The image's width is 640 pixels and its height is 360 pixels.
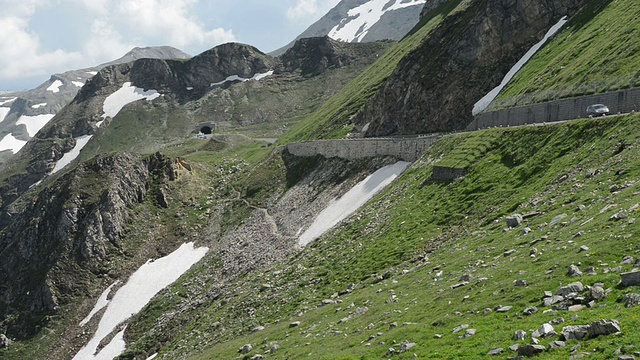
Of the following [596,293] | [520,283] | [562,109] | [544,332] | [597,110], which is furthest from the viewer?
[562,109]

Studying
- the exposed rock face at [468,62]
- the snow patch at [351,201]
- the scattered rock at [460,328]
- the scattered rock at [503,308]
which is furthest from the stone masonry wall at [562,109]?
the scattered rock at [460,328]

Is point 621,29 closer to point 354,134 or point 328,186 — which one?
point 328,186

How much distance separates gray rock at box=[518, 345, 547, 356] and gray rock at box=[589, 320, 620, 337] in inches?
56.9

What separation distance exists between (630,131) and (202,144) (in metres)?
173

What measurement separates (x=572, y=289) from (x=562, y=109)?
39.9 metres

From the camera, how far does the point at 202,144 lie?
19425 cm

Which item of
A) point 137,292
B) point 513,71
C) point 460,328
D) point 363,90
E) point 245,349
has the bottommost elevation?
point 245,349

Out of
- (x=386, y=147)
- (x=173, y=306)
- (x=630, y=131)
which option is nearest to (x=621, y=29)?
(x=386, y=147)

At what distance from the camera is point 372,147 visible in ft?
266

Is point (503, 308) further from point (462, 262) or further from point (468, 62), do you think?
point (468, 62)

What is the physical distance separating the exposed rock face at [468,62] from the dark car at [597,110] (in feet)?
155

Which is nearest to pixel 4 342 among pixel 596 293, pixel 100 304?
pixel 100 304

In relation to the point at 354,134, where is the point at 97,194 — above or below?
above

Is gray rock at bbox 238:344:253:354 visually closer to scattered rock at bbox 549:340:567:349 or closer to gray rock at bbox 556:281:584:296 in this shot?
gray rock at bbox 556:281:584:296
